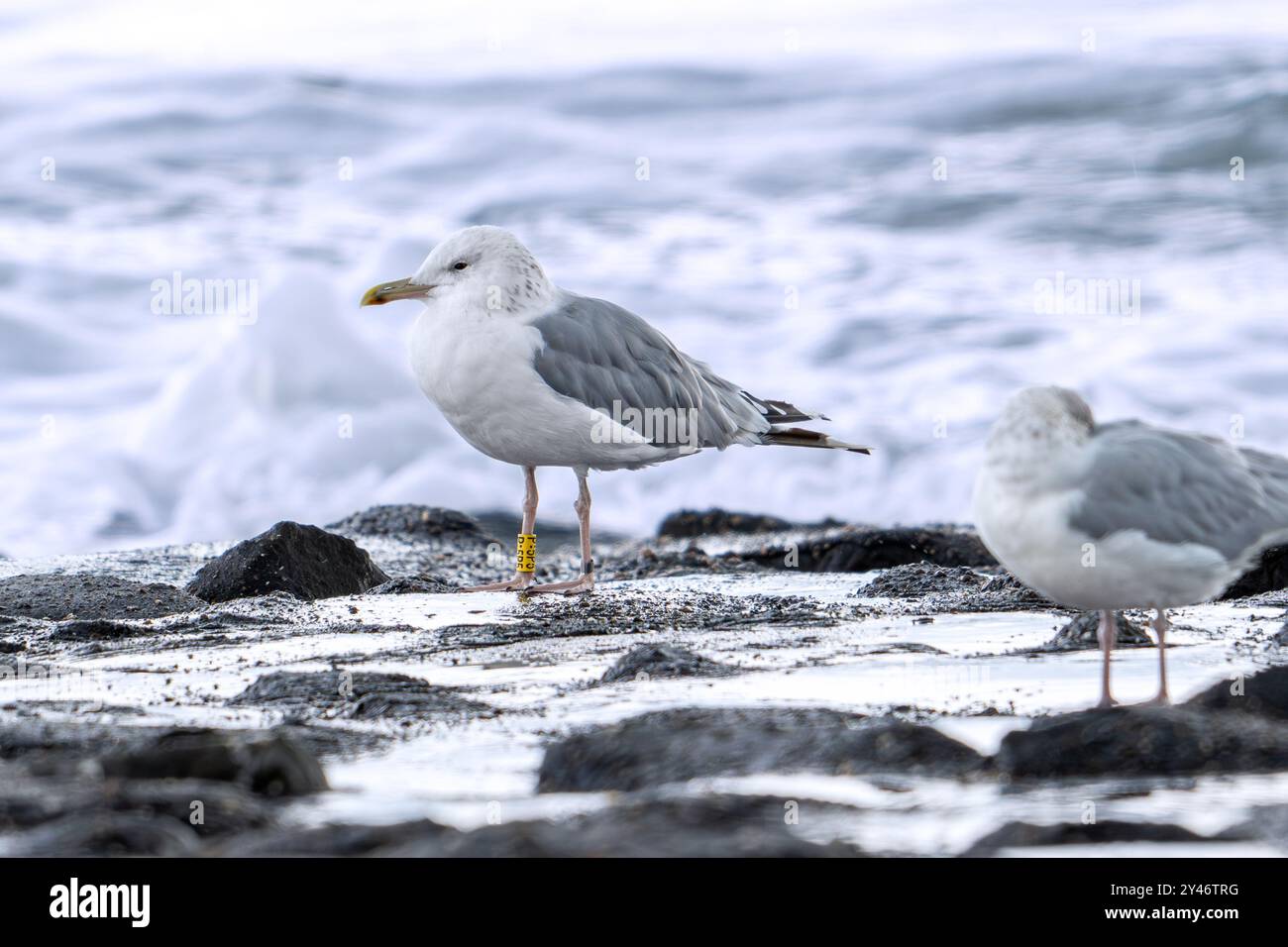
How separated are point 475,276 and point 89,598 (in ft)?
6.74

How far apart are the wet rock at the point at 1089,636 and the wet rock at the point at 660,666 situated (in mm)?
1133

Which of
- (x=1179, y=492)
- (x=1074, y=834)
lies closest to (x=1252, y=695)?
(x=1179, y=492)

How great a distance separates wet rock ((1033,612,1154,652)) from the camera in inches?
203

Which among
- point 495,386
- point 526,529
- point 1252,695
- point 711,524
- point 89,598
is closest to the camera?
point 1252,695

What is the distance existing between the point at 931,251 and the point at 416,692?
15.7 m

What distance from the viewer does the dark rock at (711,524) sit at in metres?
9.66

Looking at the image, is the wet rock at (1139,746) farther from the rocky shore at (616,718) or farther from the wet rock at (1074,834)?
the wet rock at (1074,834)

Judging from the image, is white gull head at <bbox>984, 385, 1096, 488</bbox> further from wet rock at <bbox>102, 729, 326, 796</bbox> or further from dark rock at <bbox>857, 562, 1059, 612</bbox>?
dark rock at <bbox>857, 562, 1059, 612</bbox>

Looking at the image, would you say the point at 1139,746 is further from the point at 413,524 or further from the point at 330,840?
the point at 413,524

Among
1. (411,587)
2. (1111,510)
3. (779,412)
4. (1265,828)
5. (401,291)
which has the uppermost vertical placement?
(401,291)

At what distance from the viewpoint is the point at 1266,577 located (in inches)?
254
